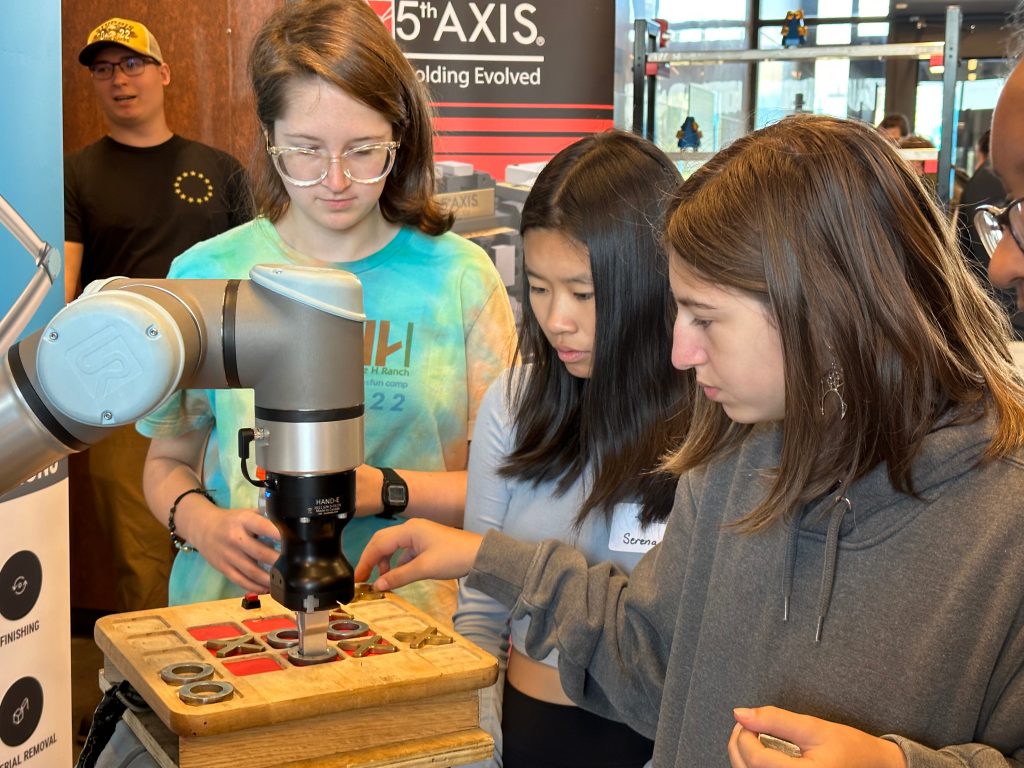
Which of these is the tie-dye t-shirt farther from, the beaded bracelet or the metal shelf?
the metal shelf

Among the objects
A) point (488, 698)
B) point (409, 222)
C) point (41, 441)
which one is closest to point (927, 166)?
point (409, 222)

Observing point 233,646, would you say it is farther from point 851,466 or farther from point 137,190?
point 137,190

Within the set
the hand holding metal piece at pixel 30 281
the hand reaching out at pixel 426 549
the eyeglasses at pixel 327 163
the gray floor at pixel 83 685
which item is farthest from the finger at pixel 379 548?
the gray floor at pixel 83 685

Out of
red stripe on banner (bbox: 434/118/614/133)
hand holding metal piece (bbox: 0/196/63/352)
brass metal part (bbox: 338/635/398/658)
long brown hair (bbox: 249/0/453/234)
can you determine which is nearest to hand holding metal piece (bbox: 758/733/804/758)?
brass metal part (bbox: 338/635/398/658)

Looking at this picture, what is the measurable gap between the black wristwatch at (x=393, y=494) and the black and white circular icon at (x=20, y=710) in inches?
29.5

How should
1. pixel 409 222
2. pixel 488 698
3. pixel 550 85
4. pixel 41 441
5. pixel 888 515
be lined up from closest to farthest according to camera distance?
pixel 41 441 < pixel 888 515 < pixel 488 698 < pixel 409 222 < pixel 550 85

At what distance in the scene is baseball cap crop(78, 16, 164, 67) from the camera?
3.90 meters

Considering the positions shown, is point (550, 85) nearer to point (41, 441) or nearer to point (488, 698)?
point (488, 698)

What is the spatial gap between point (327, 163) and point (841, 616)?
3.33 feet

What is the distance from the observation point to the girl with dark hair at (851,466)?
113 centimetres

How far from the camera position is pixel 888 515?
1185 millimetres

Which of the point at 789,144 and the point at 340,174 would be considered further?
the point at 340,174

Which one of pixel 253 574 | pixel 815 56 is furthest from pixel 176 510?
pixel 815 56

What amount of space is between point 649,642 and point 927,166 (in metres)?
3.93
